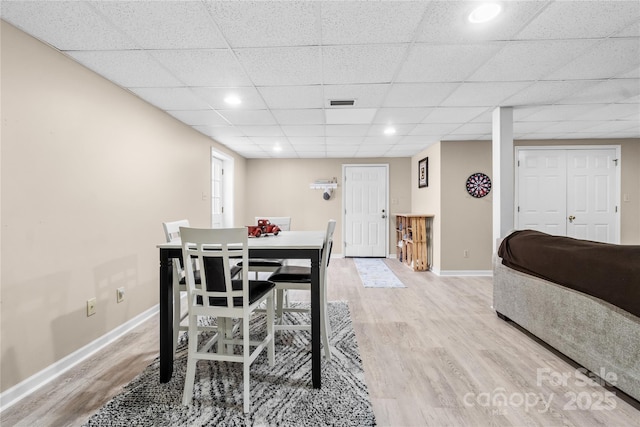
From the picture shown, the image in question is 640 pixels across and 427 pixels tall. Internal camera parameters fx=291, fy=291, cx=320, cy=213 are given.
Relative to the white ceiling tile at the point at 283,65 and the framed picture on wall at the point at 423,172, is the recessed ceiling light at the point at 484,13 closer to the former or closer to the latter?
the white ceiling tile at the point at 283,65

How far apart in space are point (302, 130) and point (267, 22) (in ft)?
7.74

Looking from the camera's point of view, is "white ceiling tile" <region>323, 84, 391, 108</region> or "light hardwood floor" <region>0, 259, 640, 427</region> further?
"white ceiling tile" <region>323, 84, 391, 108</region>

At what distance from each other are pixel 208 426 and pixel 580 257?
2494 mm

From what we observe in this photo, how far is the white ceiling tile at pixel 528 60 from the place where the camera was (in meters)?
1.95

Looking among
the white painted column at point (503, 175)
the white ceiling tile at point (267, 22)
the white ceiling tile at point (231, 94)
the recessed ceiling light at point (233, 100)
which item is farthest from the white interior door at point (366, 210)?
the white ceiling tile at point (267, 22)

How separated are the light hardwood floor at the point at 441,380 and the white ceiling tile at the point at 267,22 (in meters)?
2.22

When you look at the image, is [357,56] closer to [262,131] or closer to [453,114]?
[453,114]

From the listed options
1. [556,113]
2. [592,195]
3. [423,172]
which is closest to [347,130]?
[423,172]

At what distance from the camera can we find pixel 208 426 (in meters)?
1.47

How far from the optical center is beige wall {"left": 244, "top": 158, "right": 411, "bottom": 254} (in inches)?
249

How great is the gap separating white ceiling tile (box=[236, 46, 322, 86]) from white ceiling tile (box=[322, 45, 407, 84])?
0.28 feet

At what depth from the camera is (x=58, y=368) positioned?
6.42 feet

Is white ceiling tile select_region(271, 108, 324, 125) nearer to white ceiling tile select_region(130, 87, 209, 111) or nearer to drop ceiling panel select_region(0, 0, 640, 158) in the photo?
drop ceiling panel select_region(0, 0, 640, 158)

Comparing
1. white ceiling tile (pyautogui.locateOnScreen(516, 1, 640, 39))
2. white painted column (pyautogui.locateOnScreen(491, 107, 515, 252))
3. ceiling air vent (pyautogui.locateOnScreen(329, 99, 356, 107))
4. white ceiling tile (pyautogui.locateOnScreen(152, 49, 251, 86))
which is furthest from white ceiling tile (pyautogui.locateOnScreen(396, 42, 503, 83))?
white ceiling tile (pyautogui.locateOnScreen(152, 49, 251, 86))
